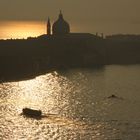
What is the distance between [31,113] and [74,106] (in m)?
5.13

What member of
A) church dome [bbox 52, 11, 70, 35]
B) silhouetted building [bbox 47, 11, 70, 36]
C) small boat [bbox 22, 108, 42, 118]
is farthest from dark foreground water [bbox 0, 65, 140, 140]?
church dome [bbox 52, 11, 70, 35]

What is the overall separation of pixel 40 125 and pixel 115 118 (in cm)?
512

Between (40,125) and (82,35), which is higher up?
(82,35)

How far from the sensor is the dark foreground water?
38438 millimetres

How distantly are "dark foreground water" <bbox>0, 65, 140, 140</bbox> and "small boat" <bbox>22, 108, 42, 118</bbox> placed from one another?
536 millimetres

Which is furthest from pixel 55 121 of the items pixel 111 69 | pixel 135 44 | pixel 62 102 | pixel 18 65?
pixel 135 44

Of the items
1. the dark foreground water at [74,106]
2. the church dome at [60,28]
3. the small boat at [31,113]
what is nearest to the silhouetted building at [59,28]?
the church dome at [60,28]

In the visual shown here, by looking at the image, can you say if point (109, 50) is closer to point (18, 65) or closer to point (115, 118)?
point (18, 65)

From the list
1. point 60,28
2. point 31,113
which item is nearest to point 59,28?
point 60,28

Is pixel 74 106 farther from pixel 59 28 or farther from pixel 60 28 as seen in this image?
pixel 60 28

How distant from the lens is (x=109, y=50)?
10375cm

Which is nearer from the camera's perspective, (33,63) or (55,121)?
(55,121)

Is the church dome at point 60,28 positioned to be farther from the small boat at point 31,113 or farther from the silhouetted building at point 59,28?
the small boat at point 31,113

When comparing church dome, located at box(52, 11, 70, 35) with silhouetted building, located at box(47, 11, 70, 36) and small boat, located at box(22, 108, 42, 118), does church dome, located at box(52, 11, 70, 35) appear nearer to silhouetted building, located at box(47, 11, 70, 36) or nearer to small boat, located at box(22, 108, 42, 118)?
silhouetted building, located at box(47, 11, 70, 36)
